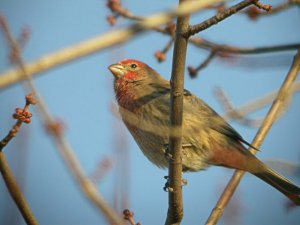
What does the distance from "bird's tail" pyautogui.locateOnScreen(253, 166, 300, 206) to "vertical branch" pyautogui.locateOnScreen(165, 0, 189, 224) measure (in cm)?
161

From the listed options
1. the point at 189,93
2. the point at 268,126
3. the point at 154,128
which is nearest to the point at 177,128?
the point at 268,126

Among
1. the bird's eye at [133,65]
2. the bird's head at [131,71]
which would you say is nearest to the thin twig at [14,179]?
the bird's head at [131,71]

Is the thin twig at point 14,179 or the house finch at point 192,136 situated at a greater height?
the house finch at point 192,136

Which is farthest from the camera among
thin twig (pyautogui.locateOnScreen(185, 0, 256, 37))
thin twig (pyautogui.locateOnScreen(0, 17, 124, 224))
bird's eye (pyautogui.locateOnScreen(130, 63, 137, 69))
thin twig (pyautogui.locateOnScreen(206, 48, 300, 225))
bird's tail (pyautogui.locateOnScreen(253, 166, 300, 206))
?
bird's eye (pyautogui.locateOnScreen(130, 63, 137, 69))

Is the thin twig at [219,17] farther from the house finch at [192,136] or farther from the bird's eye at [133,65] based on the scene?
the bird's eye at [133,65]

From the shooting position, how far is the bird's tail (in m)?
5.48

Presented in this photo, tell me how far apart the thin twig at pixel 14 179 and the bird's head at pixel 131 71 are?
11.3ft

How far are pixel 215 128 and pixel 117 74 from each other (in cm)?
172

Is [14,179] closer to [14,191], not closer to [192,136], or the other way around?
[14,191]

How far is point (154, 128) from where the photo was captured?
5500 mm

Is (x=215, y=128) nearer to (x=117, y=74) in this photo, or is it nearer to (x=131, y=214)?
(x=117, y=74)

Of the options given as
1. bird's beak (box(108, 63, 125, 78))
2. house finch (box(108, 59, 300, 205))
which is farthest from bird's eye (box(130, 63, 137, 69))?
house finch (box(108, 59, 300, 205))

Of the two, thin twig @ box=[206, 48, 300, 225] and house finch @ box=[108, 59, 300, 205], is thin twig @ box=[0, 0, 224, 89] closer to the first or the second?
thin twig @ box=[206, 48, 300, 225]

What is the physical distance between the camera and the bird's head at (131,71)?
6.70 m
